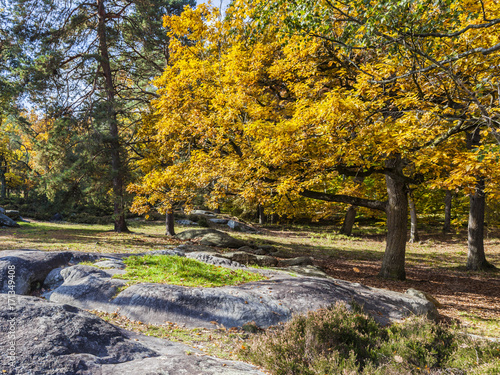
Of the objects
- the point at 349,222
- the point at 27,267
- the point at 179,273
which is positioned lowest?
the point at 179,273

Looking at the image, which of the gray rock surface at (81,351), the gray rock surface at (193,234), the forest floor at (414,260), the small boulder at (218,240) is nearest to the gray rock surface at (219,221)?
the forest floor at (414,260)

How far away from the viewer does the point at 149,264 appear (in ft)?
25.7

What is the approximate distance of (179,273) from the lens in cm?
710

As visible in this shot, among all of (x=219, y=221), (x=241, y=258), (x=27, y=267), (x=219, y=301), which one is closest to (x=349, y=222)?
(x=219, y=221)

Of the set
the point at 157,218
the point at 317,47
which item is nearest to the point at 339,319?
the point at 317,47

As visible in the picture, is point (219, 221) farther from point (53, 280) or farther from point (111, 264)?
point (53, 280)

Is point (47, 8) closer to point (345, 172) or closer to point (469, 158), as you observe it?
point (345, 172)

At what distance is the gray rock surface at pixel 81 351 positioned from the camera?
9.62 ft

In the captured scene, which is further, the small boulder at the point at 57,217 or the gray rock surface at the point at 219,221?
the small boulder at the point at 57,217

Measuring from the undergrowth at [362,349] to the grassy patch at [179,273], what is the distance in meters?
2.23

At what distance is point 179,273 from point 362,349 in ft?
13.7

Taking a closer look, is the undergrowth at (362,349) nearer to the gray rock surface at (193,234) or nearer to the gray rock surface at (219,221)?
the gray rock surface at (193,234)

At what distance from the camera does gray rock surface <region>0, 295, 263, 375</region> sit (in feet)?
9.62

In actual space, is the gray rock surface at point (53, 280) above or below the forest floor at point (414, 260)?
above
